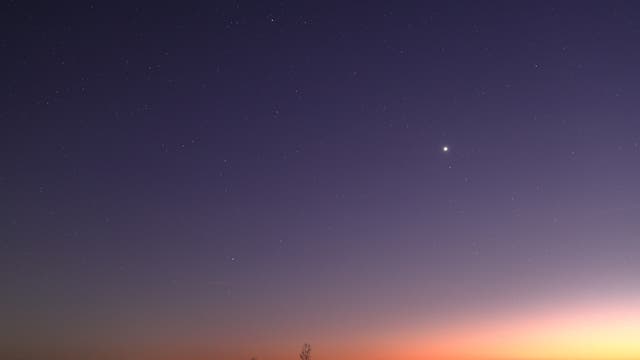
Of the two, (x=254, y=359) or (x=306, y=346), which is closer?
(x=306, y=346)

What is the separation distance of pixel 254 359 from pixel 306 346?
15.4 meters

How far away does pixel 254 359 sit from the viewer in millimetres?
83250

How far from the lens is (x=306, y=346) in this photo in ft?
249
